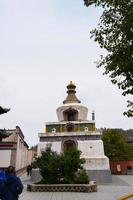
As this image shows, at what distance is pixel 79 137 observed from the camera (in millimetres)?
28766

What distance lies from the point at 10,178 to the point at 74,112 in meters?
25.1

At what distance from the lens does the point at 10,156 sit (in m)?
33.9

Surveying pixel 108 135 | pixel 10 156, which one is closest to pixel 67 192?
pixel 10 156

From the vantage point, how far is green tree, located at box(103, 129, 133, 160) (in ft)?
126

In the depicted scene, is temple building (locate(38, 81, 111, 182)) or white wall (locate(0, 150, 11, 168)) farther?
white wall (locate(0, 150, 11, 168))

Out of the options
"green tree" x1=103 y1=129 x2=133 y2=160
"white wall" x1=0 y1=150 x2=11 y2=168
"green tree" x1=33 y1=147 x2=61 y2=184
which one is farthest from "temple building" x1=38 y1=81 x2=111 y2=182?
"green tree" x1=103 y1=129 x2=133 y2=160

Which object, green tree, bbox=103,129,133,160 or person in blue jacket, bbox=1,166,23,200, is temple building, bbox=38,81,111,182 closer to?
green tree, bbox=103,129,133,160

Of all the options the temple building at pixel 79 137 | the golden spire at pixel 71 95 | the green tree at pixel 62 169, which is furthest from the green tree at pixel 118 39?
the golden spire at pixel 71 95

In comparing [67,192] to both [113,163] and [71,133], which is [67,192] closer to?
[71,133]

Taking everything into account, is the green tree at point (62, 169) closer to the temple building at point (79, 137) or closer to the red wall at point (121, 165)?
the temple building at point (79, 137)

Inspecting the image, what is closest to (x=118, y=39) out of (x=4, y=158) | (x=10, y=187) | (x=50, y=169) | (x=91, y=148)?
(x=10, y=187)

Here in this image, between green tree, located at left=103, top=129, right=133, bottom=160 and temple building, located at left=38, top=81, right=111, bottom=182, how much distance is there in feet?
30.6

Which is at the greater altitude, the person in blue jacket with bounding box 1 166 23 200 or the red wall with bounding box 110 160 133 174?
the red wall with bounding box 110 160 133 174

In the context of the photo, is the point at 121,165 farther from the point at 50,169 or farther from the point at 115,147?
the point at 50,169
